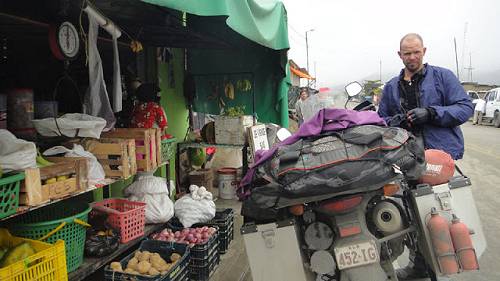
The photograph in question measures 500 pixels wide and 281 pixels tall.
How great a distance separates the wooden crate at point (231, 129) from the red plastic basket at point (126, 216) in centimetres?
249

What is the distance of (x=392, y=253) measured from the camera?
2625 millimetres

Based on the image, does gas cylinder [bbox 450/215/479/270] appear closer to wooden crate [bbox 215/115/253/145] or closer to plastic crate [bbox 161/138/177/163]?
plastic crate [bbox 161/138/177/163]

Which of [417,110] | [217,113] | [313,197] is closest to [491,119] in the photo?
[217,113]

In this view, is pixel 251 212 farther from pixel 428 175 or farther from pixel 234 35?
pixel 234 35

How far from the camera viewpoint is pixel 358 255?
2.30 meters

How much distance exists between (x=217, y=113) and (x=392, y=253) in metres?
5.08

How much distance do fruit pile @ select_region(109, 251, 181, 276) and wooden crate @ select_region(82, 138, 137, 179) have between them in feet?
2.62

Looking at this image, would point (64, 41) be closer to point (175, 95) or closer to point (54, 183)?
point (54, 183)

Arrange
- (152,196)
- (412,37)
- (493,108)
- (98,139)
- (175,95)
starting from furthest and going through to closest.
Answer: (493,108)
(175,95)
(152,196)
(98,139)
(412,37)

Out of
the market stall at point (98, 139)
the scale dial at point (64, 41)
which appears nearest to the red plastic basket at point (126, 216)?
the market stall at point (98, 139)

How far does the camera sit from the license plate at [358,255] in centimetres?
229

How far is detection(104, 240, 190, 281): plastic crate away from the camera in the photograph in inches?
128

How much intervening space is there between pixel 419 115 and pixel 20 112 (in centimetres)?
330

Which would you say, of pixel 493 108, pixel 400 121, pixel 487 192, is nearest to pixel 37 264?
pixel 400 121
